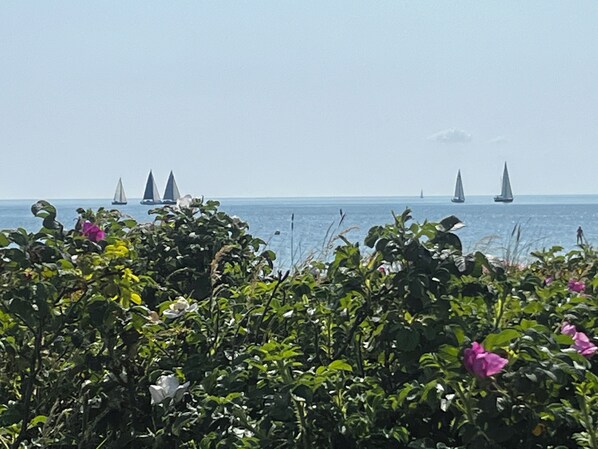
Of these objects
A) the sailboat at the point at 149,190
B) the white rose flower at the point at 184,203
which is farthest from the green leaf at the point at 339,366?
the sailboat at the point at 149,190

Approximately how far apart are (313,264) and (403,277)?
920mm

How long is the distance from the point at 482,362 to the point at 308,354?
0.69 metres

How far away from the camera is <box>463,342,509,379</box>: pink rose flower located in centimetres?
168

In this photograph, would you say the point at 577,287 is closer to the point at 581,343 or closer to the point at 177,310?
the point at 581,343

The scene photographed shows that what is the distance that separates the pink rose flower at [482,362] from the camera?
5.52 ft

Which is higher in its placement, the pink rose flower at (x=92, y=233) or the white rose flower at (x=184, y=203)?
the white rose flower at (x=184, y=203)

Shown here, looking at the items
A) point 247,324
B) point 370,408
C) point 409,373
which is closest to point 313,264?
point 247,324

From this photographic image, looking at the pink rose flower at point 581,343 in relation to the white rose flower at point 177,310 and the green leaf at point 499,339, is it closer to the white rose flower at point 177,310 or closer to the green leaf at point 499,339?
the green leaf at point 499,339

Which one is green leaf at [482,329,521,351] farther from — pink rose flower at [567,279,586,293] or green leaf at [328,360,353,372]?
pink rose flower at [567,279,586,293]

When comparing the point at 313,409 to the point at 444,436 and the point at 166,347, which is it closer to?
the point at 444,436

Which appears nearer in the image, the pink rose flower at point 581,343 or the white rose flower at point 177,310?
the pink rose flower at point 581,343

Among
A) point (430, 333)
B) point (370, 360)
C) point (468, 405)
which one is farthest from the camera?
point (370, 360)

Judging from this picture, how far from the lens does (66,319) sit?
2162mm

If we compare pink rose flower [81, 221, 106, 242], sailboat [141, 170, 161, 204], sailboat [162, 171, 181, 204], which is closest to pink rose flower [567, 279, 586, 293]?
pink rose flower [81, 221, 106, 242]
